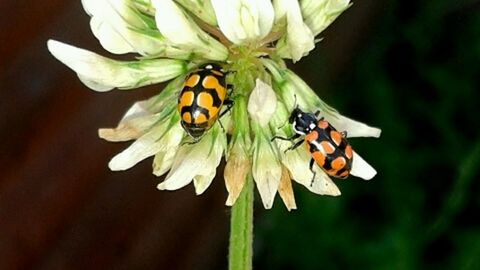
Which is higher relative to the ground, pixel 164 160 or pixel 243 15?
pixel 243 15

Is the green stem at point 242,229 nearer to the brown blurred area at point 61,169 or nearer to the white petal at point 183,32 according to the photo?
the white petal at point 183,32

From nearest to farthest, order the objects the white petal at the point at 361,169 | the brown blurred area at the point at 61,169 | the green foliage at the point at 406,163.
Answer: the white petal at the point at 361,169
the brown blurred area at the point at 61,169
the green foliage at the point at 406,163

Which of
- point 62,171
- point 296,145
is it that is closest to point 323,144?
point 296,145

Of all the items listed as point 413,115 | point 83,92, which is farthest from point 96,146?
point 413,115

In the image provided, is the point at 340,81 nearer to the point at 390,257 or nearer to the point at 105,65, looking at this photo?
the point at 390,257

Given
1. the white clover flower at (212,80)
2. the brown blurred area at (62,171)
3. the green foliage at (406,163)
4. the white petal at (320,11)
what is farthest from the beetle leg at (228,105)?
the green foliage at (406,163)

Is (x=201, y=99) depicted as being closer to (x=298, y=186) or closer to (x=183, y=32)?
(x=183, y=32)

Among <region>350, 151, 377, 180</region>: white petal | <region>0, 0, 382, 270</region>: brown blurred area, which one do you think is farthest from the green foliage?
<region>350, 151, 377, 180</region>: white petal
